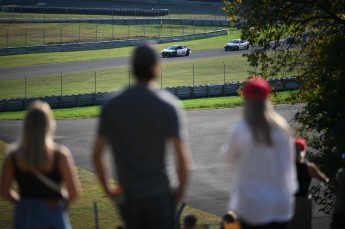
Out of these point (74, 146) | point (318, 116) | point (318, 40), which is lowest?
point (74, 146)

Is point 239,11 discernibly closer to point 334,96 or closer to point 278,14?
point 278,14

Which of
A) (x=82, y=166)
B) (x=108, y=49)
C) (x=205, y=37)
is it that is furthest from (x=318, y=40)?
(x=205, y=37)

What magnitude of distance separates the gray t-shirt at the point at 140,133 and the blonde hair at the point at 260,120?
1.95 feet

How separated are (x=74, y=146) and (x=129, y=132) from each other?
93.5 feet

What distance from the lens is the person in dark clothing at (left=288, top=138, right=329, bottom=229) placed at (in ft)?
25.2

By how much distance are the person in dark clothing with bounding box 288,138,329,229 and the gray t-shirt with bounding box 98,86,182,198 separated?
293 cm

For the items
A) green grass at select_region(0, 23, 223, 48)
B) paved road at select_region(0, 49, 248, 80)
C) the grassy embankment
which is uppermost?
the grassy embankment

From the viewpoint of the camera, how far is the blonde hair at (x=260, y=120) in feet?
17.6

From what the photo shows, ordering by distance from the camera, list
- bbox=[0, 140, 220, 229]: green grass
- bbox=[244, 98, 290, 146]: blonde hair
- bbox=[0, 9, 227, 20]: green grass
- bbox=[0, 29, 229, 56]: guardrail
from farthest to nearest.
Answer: bbox=[0, 9, 227, 20]: green grass → bbox=[0, 29, 229, 56]: guardrail → bbox=[0, 140, 220, 229]: green grass → bbox=[244, 98, 290, 146]: blonde hair

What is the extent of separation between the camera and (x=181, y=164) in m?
5.06

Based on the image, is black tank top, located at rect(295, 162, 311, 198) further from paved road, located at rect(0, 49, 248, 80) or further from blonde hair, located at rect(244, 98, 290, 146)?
paved road, located at rect(0, 49, 248, 80)

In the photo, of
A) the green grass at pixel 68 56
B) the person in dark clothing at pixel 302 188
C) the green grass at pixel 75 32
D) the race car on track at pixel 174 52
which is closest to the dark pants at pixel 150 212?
the person in dark clothing at pixel 302 188

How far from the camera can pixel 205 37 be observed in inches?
3140

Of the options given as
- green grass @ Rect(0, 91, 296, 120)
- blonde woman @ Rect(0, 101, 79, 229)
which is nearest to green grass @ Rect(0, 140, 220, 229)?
blonde woman @ Rect(0, 101, 79, 229)
